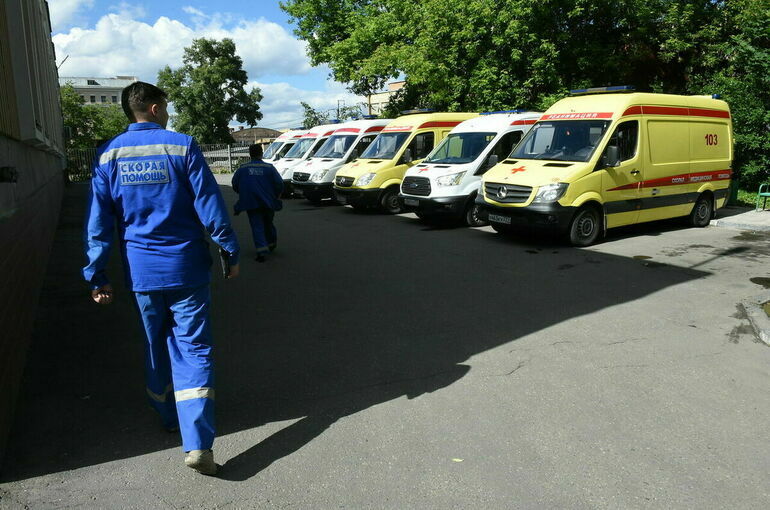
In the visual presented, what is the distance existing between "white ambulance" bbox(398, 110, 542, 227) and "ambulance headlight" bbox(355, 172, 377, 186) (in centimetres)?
152

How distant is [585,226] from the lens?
32.6 feet

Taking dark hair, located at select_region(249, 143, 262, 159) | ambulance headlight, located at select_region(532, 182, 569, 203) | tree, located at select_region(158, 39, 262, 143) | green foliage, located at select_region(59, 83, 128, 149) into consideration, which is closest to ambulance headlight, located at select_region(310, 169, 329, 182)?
dark hair, located at select_region(249, 143, 262, 159)

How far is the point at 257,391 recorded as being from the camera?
424cm

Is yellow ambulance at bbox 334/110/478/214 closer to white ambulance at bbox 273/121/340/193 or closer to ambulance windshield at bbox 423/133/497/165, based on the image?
ambulance windshield at bbox 423/133/497/165

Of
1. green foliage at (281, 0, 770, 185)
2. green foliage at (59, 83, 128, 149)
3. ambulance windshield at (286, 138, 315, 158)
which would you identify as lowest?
ambulance windshield at (286, 138, 315, 158)

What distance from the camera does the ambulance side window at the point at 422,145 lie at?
14.7 m

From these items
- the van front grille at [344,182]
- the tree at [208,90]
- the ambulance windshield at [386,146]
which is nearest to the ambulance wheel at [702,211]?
the ambulance windshield at [386,146]

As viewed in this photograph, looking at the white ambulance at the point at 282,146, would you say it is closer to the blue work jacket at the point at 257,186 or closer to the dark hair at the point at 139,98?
the blue work jacket at the point at 257,186

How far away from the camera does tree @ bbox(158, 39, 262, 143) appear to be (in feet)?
194

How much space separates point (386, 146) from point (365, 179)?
1276 millimetres

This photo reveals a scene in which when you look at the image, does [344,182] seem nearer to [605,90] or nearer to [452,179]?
[452,179]

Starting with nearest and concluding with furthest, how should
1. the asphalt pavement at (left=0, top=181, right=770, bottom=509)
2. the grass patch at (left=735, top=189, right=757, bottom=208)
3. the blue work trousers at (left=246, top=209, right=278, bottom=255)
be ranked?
the asphalt pavement at (left=0, top=181, right=770, bottom=509) → the blue work trousers at (left=246, top=209, right=278, bottom=255) → the grass patch at (left=735, top=189, right=757, bottom=208)

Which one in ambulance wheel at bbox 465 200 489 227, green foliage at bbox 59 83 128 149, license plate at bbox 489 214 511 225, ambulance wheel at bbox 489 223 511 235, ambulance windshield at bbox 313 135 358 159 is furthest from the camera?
green foliage at bbox 59 83 128 149

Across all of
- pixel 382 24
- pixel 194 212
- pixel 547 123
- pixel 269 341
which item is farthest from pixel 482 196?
pixel 382 24
